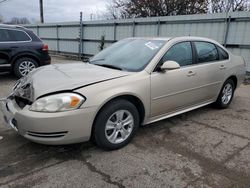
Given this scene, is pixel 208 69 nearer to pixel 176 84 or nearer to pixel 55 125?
pixel 176 84

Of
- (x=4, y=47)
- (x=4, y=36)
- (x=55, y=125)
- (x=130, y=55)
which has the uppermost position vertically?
(x=130, y=55)

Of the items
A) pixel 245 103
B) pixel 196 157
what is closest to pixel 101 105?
pixel 196 157

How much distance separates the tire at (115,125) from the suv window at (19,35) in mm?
5560

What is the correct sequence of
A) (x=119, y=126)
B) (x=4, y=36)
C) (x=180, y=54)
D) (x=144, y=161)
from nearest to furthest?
(x=144, y=161), (x=119, y=126), (x=180, y=54), (x=4, y=36)

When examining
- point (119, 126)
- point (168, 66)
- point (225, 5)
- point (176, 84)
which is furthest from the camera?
point (225, 5)

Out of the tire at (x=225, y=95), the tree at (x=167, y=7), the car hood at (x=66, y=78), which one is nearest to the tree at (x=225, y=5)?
the tree at (x=167, y=7)

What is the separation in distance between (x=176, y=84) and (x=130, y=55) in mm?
857

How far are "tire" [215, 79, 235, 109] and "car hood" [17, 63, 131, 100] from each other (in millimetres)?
2617

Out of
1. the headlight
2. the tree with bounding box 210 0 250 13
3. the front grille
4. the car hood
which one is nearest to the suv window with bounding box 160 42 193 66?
the car hood

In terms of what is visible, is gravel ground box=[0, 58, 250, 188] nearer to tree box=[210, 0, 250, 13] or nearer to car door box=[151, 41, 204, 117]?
car door box=[151, 41, 204, 117]

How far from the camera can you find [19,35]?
754 centimetres

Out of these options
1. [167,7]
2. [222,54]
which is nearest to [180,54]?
[222,54]

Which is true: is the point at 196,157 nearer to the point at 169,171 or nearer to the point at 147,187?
the point at 169,171

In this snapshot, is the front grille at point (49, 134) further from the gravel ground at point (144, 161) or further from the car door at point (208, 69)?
the car door at point (208, 69)
